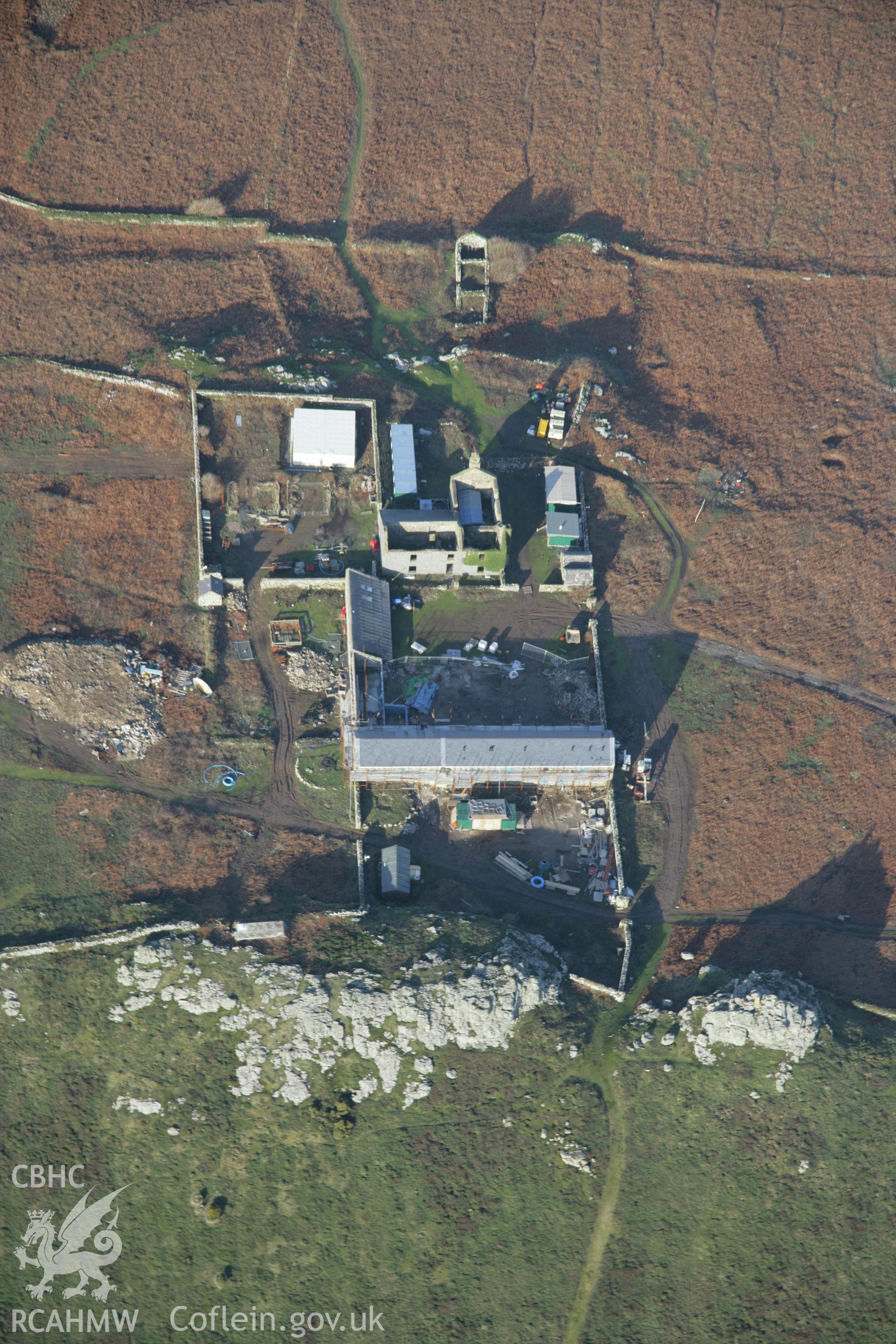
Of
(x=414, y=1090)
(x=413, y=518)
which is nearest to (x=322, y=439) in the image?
(x=413, y=518)

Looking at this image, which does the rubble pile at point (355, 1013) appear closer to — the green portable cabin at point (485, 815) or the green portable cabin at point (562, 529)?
the green portable cabin at point (485, 815)

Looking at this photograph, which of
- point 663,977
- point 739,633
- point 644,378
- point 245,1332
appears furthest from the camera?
point 644,378

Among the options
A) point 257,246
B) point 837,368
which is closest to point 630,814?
point 837,368

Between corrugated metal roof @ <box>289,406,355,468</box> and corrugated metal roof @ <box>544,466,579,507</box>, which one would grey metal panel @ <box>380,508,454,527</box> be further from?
Result: corrugated metal roof @ <box>544,466,579,507</box>

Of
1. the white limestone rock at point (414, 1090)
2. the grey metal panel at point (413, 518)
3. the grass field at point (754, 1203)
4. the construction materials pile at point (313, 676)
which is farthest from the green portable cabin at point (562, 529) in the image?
the white limestone rock at point (414, 1090)

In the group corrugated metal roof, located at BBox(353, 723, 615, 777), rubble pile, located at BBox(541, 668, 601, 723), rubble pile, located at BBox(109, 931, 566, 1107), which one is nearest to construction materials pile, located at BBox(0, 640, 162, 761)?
corrugated metal roof, located at BBox(353, 723, 615, 777)

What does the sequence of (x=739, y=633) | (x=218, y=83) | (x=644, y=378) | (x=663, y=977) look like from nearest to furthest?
(x=663, y=977), (x=739, y=633), (x=644, y=378), (x=218, y=83)

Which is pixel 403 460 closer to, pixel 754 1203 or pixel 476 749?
pixel 476 749

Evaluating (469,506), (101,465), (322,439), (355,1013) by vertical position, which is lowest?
(355,1013)

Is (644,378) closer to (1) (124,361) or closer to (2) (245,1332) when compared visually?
(1) (124,361)
